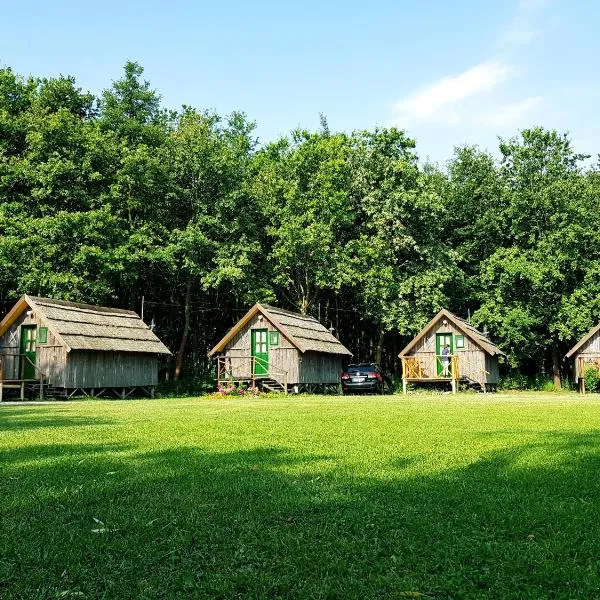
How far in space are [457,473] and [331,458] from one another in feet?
5.65

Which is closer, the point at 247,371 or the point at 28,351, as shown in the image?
the point at 28,351

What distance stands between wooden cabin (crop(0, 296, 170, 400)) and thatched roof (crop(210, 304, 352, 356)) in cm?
546

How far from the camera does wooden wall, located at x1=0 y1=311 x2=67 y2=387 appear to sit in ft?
103

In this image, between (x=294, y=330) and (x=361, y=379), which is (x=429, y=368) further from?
(x=294, y=330)

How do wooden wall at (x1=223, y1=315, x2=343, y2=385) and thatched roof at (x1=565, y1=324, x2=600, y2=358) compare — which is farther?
thatched roof at (x1=565, y1=324, x2=600, y2=358)

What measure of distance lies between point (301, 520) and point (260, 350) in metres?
33.9

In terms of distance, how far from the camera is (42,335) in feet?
106

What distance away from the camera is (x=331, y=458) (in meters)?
8.27

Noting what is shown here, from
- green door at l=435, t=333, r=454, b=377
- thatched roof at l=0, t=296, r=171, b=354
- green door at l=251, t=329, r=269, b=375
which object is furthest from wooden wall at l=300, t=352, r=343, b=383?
thatched roof at l=0, t=296, r=171, b=354

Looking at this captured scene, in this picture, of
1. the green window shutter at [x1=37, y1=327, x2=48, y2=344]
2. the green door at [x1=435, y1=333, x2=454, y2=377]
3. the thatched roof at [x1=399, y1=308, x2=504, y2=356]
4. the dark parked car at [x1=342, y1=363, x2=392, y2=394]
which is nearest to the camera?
the green window shutter at [x1=37, y1=327, x2=48, y2=344]

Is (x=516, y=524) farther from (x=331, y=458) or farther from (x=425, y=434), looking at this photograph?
(x=425, y=434)

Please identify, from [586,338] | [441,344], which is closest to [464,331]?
[441,344]

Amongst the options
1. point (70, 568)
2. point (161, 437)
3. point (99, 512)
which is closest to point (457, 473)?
point (99, 512)

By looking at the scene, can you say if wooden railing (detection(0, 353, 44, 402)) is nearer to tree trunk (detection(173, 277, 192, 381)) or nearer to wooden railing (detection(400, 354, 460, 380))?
tree trunk (detection(173, 277, 192, 381))
